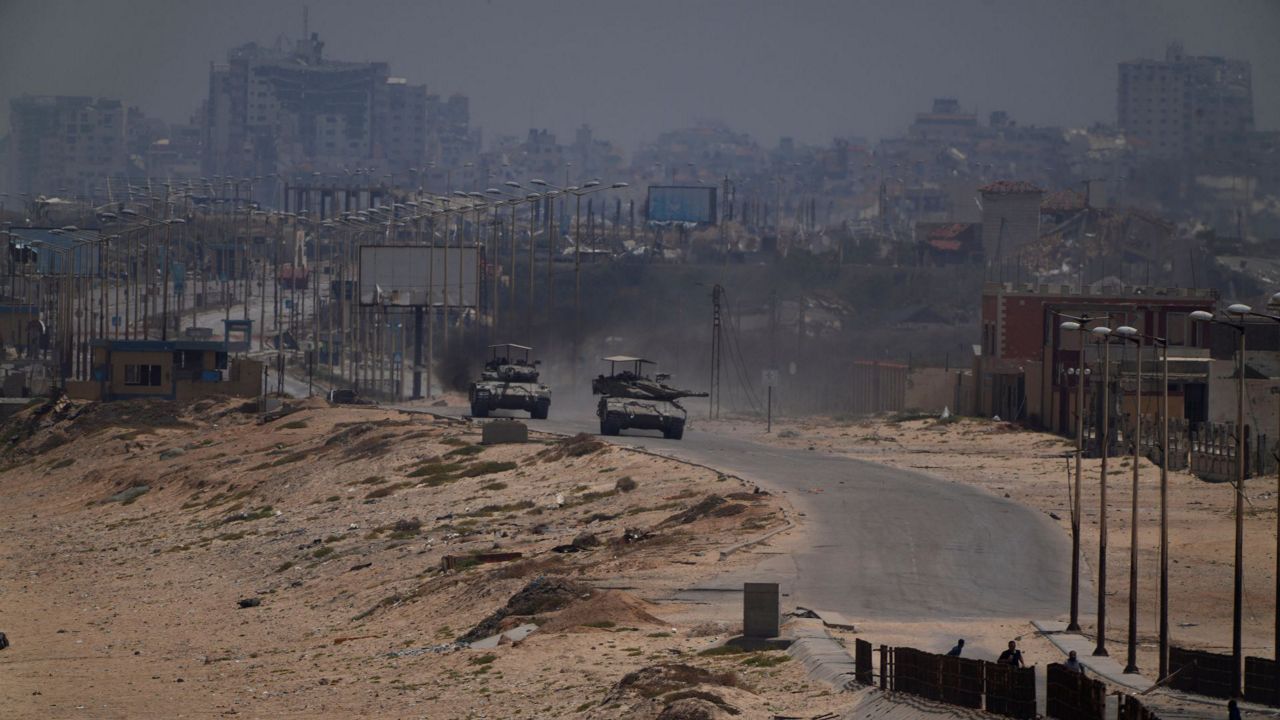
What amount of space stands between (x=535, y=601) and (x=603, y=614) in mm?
2088

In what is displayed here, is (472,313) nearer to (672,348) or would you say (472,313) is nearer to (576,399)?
(672,348)

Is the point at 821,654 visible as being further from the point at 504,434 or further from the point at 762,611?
the point at 504,434

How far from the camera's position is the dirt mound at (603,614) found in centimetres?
3441

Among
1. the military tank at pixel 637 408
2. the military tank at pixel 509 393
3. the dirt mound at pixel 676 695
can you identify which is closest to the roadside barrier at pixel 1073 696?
the dirt mound at pixel 676 695

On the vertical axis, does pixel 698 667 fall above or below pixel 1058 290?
below

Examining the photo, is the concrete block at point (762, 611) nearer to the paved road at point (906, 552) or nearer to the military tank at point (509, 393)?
the paved road at point (906, 552)

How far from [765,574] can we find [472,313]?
402ft

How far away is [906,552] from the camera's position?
41.8m

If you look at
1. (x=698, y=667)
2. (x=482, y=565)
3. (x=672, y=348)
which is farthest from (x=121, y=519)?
(x=672, y=348)

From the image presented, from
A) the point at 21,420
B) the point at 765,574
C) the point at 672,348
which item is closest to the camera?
the point at 765,574

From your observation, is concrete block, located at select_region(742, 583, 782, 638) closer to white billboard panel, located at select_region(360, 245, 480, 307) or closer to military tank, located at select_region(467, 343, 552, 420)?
military tank, located at select_region(467, 343, 552, 420)

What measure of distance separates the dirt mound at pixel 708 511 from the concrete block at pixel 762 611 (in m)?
13.8

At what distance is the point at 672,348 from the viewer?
5950 inches

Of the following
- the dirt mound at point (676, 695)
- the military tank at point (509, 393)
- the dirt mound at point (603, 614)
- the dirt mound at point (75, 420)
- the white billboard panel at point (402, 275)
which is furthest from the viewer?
the white billboard panel at point (402, 275)
